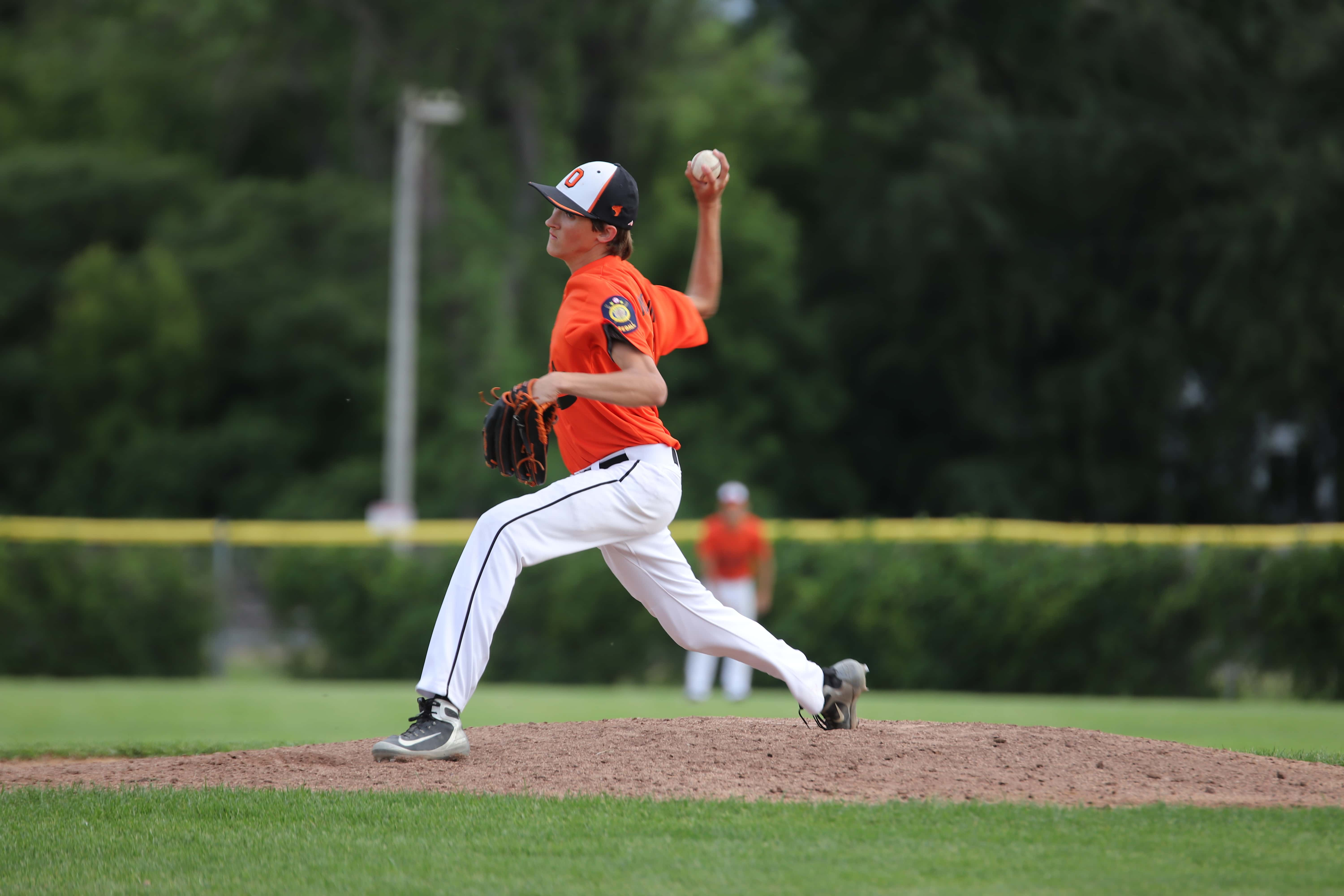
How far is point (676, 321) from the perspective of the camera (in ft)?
19.4

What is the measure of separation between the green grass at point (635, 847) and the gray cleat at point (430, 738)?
1.31 ft

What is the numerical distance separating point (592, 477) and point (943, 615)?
477 inches

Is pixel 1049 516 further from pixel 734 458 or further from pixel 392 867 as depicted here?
pixel 392 867

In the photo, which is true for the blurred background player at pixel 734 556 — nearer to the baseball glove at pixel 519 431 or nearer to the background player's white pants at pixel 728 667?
the background player's white pants at pixel 728 667

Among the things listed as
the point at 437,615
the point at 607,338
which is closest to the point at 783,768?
the point at 607,338

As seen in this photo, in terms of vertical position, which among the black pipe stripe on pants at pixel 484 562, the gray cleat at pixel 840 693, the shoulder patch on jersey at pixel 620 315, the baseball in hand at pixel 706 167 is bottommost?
the gray cleat at pixel 840 693

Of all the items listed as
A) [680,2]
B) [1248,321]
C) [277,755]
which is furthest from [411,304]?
[277,755]

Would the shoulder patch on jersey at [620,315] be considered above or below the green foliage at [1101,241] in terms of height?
below

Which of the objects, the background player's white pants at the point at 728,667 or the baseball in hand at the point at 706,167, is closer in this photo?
the baseball in hand at the point at 706,167

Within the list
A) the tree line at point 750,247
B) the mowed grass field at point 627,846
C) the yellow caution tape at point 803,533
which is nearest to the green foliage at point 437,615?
the yellow caution tape at point 803,533

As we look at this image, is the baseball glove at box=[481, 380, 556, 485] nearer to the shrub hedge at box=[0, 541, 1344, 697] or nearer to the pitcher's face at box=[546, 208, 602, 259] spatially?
the pitcher's face at box=[546, 208, 602, 259]

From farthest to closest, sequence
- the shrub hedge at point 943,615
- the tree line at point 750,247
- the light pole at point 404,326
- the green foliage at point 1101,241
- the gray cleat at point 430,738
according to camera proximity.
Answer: the tree line at point 750,247 < the green foliage at point 1101,241 < the light pole at point 404,326 < the shrub hedge at point 943,615 < the gray cleat at point 430,738

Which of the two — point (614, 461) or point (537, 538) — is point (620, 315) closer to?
point (614, 461)

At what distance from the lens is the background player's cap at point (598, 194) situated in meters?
5.67
